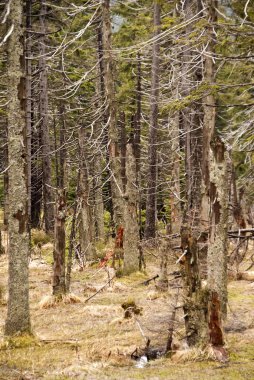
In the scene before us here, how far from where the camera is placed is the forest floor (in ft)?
21.9

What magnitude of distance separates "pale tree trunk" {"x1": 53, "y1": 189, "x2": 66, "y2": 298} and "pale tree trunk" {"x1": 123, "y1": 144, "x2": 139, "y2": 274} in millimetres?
3447

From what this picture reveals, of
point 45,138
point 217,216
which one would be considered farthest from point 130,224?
point 45,138

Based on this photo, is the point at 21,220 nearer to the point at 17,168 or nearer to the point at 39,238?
the point at 17,168

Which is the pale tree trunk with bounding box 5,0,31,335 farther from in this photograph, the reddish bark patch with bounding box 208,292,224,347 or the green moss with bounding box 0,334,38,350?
the reddish bark patch with bounding box 208,292,224,347

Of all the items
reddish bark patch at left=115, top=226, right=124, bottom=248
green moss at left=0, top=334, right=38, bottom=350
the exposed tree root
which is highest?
reddish bark patch at left=115, top=226, right=124, bottom=248

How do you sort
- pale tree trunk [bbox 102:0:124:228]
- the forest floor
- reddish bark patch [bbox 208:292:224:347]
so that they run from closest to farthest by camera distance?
the forest floor → reddish bark patch [bbox 208:292:224:347] → pale tree trunk [bbox 102:0:124:228]

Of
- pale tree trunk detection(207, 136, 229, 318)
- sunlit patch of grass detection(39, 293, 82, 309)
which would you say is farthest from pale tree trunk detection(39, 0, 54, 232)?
pale tree trunk detection(207, 136, 229, 318)

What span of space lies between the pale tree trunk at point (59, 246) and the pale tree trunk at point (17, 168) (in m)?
2.69

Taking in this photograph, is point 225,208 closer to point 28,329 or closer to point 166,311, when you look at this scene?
point 166,311

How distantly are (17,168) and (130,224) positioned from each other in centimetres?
678

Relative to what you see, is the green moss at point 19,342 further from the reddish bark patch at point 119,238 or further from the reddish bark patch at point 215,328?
the reddish bark patch at point 119,238

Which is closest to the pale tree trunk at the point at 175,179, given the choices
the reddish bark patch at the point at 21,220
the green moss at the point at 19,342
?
the green moss at the point at 19,342

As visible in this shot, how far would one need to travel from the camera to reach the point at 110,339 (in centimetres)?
830

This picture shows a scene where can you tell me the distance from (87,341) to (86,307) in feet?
7.21
